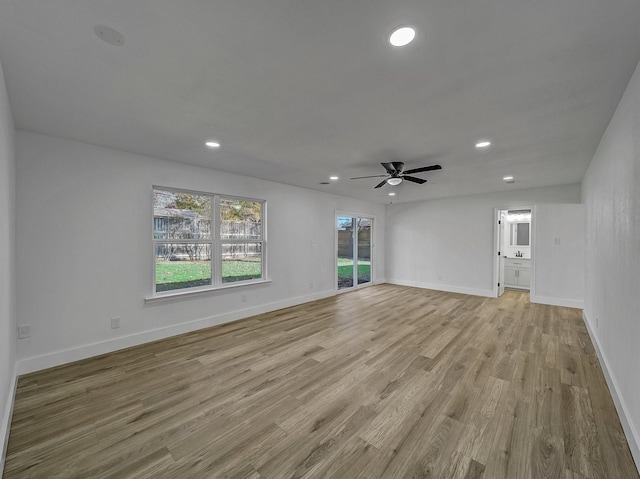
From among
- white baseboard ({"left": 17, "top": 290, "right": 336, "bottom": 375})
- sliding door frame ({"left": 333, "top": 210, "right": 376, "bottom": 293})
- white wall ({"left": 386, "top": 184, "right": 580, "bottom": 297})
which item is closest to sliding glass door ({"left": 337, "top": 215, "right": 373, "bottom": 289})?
sliding door frame ({"left": 333, "top": 210, "right": 376, "bottom": 293})

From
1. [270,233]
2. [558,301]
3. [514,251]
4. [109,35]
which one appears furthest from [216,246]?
[514,251]

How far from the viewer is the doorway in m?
6.62

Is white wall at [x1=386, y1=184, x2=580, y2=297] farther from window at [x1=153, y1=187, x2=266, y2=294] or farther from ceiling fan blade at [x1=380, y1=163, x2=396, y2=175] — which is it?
window at [x1=153, y1=187, x2=266, y2=294]

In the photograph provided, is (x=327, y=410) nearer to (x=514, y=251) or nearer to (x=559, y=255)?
(x=559, y=255)

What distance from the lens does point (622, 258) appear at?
2137 millimetres

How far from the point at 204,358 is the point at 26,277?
2005mm

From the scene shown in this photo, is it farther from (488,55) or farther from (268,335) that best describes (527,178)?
(268,335)

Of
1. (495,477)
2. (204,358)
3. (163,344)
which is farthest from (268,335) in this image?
(495,477)

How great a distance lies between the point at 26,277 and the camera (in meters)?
2.80

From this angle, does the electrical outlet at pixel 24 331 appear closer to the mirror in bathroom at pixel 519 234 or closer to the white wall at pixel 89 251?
the white wall at pixel 89 251

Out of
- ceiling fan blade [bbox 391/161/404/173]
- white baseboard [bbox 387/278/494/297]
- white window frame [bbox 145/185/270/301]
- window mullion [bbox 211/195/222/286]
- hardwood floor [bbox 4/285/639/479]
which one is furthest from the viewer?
white baseboard [bbox 387/278/494/297]

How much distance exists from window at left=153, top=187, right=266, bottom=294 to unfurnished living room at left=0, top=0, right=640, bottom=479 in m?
0.03

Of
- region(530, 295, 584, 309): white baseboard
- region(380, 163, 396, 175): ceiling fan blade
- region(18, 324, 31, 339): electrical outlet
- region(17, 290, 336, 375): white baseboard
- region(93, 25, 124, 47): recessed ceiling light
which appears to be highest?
region(93, 25, 124, 47): recessed ceiling light

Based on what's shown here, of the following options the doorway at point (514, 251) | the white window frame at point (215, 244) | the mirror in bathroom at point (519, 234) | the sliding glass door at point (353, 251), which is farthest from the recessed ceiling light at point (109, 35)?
the mirror in bathroom at point (519, 234)
